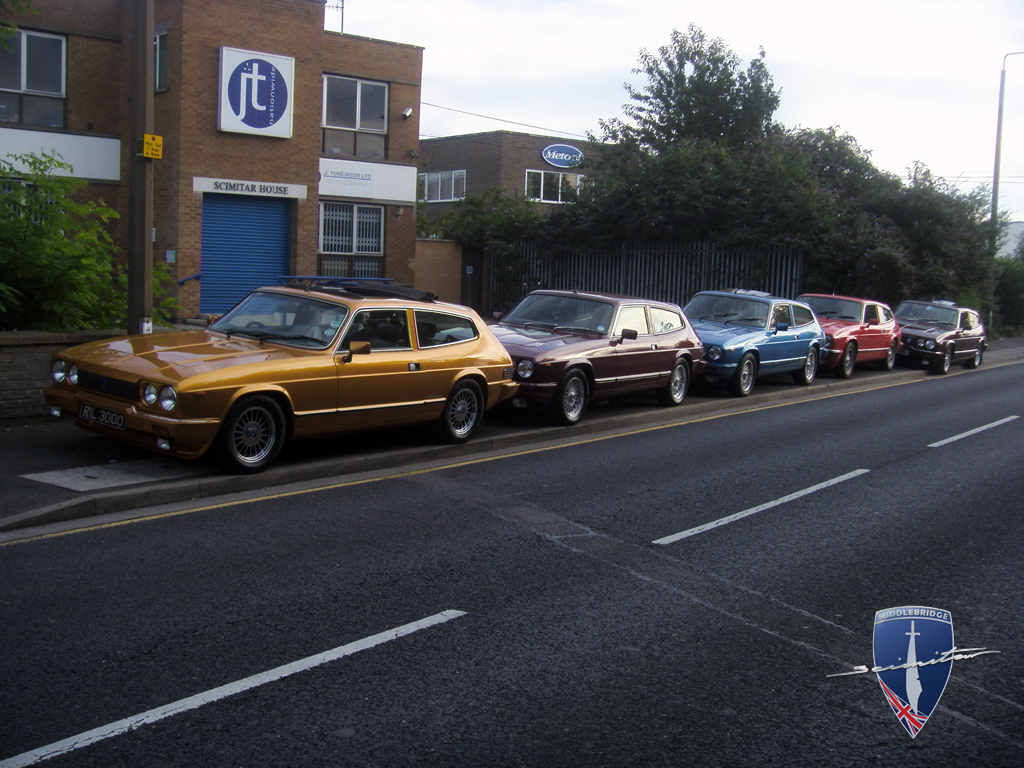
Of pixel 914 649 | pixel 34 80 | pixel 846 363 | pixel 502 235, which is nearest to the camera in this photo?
pixel 914 649

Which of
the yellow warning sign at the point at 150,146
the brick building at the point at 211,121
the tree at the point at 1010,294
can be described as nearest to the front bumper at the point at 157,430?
the yellow warning sign at the point at 150,146

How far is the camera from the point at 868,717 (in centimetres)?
434

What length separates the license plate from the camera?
26.2ft

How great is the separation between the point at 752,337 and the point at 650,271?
12.2 m

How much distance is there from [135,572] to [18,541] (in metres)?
1.09

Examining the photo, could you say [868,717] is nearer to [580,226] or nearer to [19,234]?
[19,234]

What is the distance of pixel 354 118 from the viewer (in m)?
25.8

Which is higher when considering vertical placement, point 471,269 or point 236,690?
Answer: point 471,269

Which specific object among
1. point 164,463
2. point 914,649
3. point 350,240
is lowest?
point 164,463

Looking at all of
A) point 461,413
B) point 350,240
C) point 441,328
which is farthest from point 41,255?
point 350,240

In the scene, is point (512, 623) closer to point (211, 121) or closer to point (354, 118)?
point (211, 121)

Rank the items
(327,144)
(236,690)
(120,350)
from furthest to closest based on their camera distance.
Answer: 1. (327,144)
2. (120,350)
3. (236,690)

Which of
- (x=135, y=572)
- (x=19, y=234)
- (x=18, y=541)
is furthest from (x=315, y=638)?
(x=19, y=234)

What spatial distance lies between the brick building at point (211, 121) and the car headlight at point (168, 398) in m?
15.4
